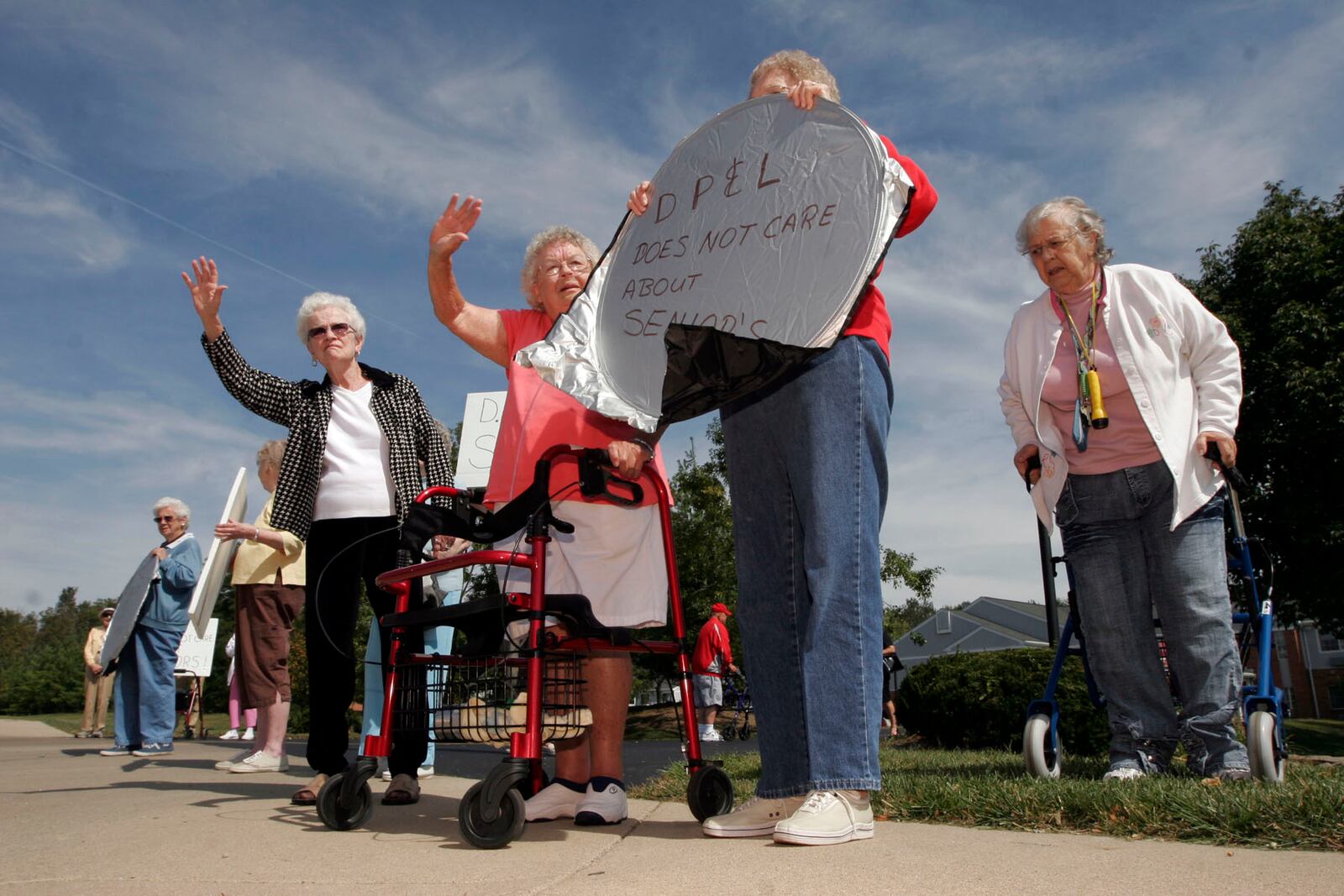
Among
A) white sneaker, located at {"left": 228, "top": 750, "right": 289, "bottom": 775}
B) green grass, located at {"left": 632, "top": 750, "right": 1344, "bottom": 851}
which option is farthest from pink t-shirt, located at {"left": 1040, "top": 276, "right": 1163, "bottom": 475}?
white sneaker, located at {"left": 228, "top": 750, "right": 289, "bottom": 775}

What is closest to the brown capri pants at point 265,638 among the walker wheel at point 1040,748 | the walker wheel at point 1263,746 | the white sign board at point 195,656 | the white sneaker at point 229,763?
the white sneaker at point 229,763

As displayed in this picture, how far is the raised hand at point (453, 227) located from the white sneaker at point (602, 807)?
198 cm

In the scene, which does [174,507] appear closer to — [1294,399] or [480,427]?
[480,427]

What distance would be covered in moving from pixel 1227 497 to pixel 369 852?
3463 millimetres

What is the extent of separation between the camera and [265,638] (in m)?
6.56

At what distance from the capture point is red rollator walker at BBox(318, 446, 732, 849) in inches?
117

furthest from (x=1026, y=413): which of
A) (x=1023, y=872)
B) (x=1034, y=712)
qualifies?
(x=1023, y=872)

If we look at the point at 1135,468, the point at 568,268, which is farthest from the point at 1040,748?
the point at 568,268

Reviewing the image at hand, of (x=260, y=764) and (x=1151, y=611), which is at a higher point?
(x=1151, y=611)

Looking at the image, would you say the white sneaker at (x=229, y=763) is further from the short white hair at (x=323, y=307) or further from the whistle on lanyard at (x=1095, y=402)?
the whistle on lanyard at (x=1095, y=402)

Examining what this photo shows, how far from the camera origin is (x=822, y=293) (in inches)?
115

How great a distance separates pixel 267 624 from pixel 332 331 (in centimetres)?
297

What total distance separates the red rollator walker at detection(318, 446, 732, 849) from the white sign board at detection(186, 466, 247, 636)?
405 centimetres

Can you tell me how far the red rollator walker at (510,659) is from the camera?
117 inches
